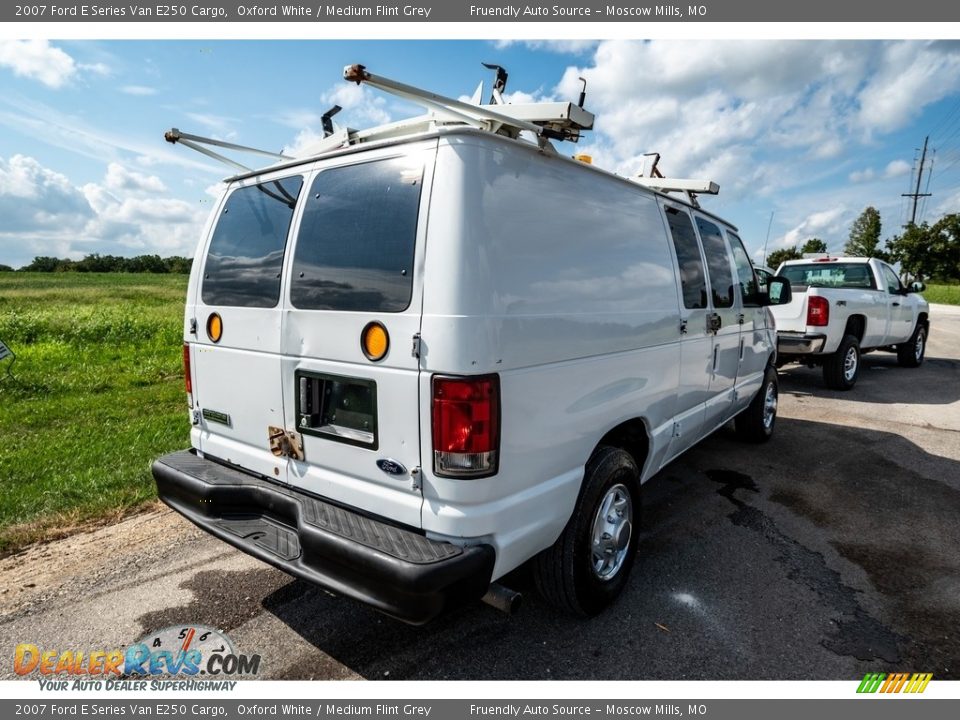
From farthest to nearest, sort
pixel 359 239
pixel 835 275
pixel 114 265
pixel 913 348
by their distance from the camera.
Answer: pixel 114 265 → pixel 913 348 → pixel 835 275 → pixel 359 239

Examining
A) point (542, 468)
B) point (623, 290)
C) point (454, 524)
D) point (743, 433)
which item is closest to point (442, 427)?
point (454, 524)

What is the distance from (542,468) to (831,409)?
682 centimetres

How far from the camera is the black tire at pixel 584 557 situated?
267cm

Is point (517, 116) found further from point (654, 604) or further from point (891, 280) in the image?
point (891, 280)

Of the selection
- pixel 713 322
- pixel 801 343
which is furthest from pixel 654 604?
pixel 801 343

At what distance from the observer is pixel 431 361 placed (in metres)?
2.12

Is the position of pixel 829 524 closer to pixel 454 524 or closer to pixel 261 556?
pixel 454 524

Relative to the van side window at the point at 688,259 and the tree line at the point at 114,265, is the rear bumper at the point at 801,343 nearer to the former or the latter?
the van side window at the point at 688,259

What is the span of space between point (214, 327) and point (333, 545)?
1484 millimetres

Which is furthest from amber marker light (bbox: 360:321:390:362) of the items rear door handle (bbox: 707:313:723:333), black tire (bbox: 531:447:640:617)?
rear door handle (bbox: 707:313:723:333)

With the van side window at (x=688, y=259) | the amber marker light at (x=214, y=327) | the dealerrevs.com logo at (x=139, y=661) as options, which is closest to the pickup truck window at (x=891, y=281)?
the van side window at (x=688, y=259)

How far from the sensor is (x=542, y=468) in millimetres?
2418

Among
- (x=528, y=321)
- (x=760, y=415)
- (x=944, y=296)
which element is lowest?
(x=760, y=415)

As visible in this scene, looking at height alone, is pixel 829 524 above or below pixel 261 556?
below
